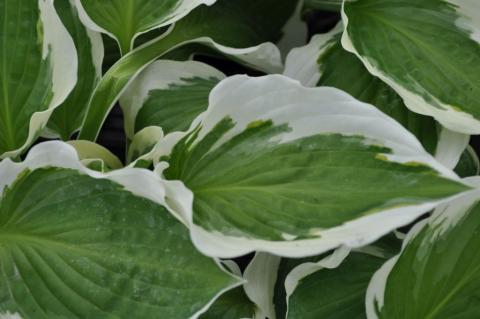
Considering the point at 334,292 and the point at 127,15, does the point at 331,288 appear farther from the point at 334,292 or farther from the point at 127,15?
the point at 127,15

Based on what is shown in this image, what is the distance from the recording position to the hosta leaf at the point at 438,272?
531mm

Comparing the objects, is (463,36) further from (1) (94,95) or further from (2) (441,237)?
(1) (94,95)

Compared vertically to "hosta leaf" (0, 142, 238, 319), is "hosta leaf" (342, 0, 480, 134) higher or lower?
higher

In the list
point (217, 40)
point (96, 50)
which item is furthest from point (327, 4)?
point (96, 50)

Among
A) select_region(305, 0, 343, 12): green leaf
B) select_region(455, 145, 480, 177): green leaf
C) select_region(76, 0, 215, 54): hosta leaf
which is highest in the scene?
select_region(76, 0, 215, 54): hosta leaf

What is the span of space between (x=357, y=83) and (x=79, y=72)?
0.26 meters

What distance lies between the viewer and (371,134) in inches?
18.8

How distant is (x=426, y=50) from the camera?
0.59 metres

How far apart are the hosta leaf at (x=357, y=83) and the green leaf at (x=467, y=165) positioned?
0.07 m

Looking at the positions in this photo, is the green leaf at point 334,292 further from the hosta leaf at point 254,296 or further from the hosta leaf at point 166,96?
the hosta leaf at point 166,96

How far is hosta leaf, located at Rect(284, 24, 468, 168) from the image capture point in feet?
1.92

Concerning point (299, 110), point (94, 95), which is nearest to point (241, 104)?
point (299, 110)

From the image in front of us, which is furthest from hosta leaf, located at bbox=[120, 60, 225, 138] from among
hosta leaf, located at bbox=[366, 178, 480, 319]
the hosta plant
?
hosta leaf, located at bbox=[366, 178, 480, 319]

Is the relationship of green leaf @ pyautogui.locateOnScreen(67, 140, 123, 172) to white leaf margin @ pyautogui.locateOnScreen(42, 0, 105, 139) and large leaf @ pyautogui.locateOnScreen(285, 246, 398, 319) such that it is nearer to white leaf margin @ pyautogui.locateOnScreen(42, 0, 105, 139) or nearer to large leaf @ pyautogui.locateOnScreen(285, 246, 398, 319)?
white leaf margin @ pyautogui.locateOnScreen(42, 0, 105, 139)
